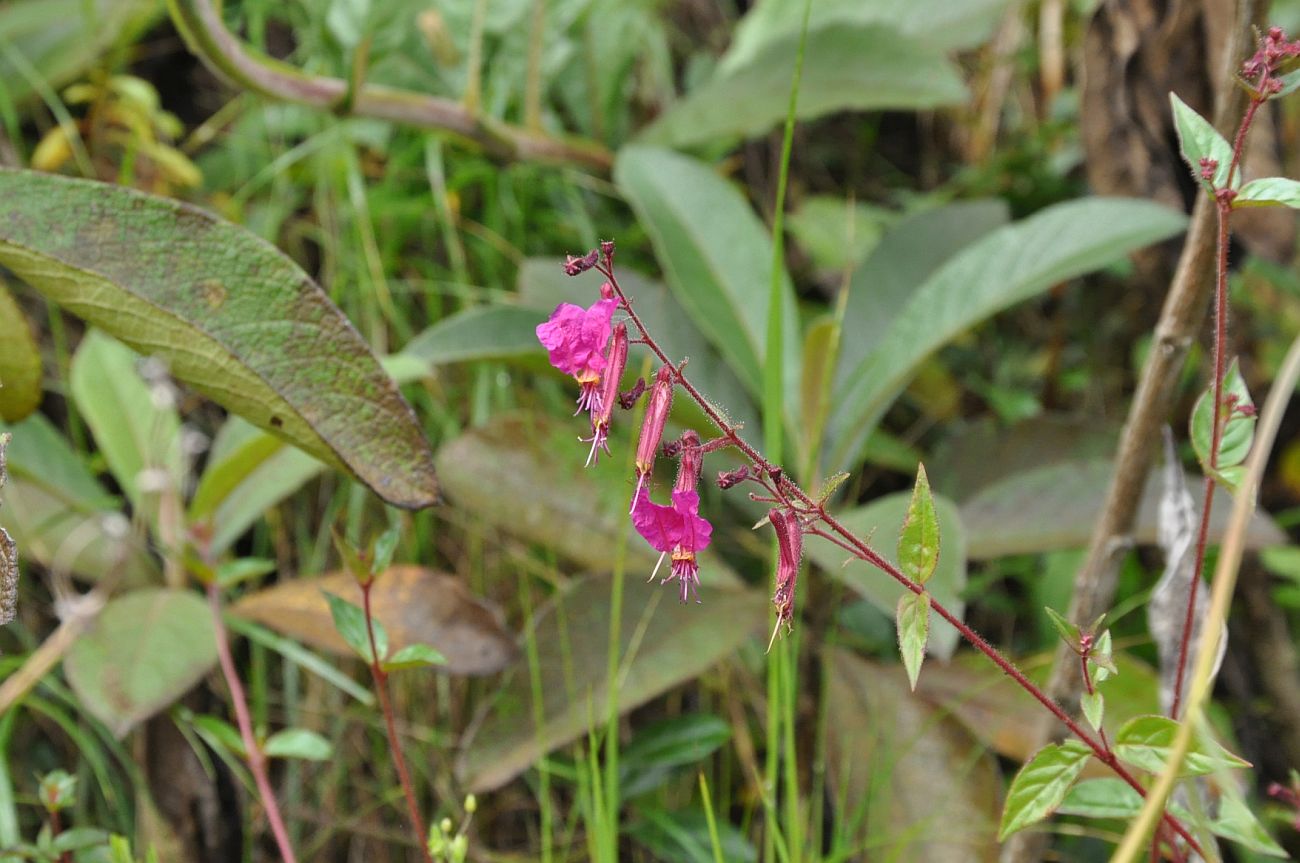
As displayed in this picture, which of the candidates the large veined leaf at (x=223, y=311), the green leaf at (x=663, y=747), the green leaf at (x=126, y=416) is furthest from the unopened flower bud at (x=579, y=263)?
the green leaf at (x=126, y=416)

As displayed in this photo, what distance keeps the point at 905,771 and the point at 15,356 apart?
901 mm

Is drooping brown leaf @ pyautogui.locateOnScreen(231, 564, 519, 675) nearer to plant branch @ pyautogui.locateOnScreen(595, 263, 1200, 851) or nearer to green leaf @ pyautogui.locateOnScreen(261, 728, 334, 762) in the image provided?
green leaf @ pyautogui.locateOnScreen(261, 728, 334, 762)

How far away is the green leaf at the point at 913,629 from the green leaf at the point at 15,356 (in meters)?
0.70

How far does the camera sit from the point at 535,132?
1772mm

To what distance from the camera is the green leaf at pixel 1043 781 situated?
0.69 metres

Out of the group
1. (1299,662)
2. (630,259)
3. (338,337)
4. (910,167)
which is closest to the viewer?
(338,337)

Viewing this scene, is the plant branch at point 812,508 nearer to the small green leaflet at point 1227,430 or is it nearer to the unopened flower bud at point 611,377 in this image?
the unopened flower bud at point 611,377

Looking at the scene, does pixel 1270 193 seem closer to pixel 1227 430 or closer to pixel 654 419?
pixel 1227 430

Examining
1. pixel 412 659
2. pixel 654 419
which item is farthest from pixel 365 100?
pixel 654 419

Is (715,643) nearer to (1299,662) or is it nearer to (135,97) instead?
(1299,662)

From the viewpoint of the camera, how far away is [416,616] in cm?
117

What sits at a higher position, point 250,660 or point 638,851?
point 250,660

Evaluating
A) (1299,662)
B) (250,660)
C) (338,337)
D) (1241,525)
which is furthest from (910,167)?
Answer: (1241,525)

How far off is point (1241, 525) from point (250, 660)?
127 centimetres
